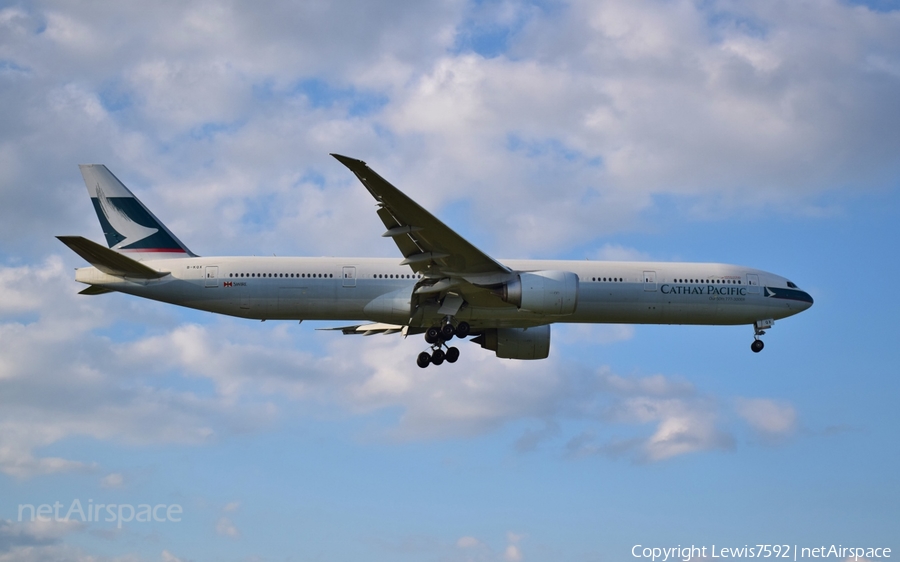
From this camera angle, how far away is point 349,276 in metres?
31.4

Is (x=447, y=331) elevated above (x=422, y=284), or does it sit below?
below

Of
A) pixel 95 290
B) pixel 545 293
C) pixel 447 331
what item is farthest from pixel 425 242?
pixel 95 290

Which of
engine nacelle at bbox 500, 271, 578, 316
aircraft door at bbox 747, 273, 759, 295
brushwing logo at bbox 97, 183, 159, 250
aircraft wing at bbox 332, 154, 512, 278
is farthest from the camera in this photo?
aircraft door at bbox 747, 273, 759, 295

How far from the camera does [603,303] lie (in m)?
32.3

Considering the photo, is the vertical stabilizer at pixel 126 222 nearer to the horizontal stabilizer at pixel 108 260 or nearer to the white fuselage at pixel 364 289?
the white fuselage at pixel 364 289

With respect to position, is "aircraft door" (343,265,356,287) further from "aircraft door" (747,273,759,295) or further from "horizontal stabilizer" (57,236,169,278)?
"aircraft door" (747,273,759,295)

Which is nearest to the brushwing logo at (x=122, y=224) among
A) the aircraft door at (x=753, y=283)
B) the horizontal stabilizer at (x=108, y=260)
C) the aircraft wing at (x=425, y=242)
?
the horizontal stabilizer at (x=108, y=260)

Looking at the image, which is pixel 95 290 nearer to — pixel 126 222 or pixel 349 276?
pixel 126 222

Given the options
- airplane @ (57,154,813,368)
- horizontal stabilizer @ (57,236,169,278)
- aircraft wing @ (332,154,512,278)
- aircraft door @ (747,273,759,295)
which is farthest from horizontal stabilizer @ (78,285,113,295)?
aircraft door @ (747,273,759,295)

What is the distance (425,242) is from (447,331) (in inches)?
145

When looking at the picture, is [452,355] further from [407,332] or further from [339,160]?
[339,160]

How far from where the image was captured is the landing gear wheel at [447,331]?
31789 mm

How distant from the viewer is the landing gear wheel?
3179 cm

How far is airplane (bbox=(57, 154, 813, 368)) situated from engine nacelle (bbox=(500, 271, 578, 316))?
0.03 m
